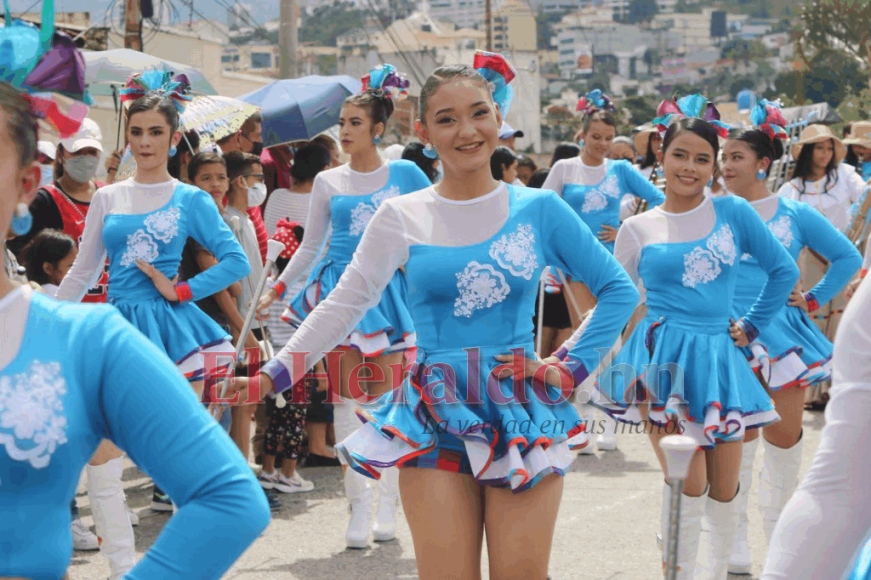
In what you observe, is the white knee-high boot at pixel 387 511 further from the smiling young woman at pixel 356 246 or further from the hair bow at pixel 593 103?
the hair bow at pixel 593 103

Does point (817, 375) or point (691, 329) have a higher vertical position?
point (691, 329)

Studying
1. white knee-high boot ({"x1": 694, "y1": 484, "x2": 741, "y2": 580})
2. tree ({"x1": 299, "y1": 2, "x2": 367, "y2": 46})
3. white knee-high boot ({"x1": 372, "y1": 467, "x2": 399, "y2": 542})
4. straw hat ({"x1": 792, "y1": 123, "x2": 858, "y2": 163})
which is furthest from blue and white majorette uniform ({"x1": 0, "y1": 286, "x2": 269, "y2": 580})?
tree ({"x1": 299, "y1": 2, "x2": 367, "y2": 46})

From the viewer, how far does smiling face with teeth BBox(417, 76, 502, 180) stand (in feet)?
13.7

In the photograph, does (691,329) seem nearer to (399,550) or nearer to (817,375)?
(817,375)

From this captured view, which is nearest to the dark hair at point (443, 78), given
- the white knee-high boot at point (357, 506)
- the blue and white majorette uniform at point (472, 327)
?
the blue and white majorette uniform at point (472, 327)

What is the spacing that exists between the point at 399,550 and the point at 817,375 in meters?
2.39

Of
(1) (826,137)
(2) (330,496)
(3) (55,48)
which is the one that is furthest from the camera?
(1) (826,137)

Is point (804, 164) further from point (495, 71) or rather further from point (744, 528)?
point (495, 71)

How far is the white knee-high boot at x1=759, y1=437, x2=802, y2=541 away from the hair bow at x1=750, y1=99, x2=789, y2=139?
63.2 inches

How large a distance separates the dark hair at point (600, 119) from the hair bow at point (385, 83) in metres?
3.16

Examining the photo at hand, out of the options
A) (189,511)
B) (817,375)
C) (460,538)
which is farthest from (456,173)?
(817,375)

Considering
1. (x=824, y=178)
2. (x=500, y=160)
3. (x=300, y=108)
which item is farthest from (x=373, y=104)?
(x=824, y=178)

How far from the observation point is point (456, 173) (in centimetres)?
422

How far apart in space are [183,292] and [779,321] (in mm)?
3019
